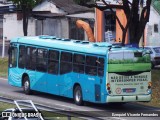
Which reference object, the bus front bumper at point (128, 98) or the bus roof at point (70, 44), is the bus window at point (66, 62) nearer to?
the bus roof at point (70, 44)

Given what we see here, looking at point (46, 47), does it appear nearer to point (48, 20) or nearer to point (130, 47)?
point (130, 47)

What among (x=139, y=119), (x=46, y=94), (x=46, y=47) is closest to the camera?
(x=139, y=119)

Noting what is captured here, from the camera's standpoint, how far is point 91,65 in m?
26.4

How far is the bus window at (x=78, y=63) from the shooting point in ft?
88.7

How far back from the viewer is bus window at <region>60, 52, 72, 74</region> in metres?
28.0

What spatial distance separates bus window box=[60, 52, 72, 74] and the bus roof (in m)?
0.27

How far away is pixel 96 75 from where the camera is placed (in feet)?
85.3

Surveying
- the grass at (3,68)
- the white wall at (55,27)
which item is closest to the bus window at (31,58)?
the grass at (3,68)

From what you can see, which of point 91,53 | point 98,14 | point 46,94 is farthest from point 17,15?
point 91,53

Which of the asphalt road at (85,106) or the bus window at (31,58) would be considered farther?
the bus window at (31,58)

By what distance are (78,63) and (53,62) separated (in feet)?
7.32

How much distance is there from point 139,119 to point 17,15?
38.6 meters

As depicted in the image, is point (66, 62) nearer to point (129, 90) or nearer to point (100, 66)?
point (100, 66)

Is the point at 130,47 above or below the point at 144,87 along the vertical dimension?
above
